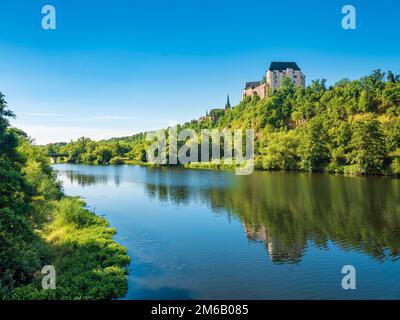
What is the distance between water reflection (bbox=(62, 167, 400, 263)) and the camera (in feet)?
81.0

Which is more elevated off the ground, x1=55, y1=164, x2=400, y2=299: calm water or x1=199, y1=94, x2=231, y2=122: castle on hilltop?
x1=199, y1=94, x2=231, y2=122: castle on hilltop

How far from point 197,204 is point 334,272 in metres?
23.2

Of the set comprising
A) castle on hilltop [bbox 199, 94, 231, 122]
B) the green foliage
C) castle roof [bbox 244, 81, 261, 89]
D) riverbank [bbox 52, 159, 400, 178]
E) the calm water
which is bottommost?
the calm water

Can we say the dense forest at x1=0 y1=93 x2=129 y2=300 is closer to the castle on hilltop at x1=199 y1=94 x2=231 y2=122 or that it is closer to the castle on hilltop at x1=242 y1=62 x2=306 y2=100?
the castle on hilltop at x1=242 y1=62 x2=306 y2=100

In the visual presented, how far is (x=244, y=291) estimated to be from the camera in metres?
17.1

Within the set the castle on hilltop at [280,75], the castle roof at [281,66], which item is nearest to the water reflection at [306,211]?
the castle on hilltop at [280,75]

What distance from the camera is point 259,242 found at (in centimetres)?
2550

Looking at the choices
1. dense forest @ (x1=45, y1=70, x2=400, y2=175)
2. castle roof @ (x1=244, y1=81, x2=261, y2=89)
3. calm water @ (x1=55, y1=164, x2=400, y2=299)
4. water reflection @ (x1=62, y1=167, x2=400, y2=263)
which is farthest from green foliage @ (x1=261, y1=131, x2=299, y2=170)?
castle roof @ (x1=244, y1=81, x2=261, y2=89)

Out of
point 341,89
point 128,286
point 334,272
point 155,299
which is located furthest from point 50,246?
point 341,89

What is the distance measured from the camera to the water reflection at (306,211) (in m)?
24.7

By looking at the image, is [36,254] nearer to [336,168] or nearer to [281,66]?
[336,168]

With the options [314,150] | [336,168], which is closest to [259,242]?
[336,168]

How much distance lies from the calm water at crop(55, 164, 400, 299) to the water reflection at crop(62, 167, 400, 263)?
8 centimetres
